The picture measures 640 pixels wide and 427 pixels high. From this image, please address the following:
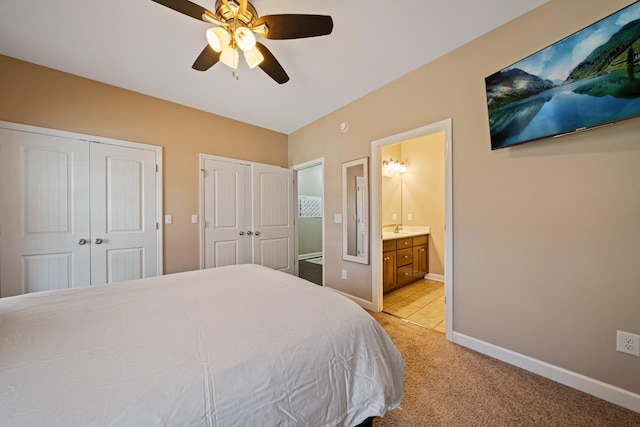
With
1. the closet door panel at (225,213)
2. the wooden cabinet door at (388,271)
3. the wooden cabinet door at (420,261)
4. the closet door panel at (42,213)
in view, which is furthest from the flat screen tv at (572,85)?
the closet door panel at (42,213)

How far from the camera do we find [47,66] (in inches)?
88.0

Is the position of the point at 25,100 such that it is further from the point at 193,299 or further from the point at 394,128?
the point at 394,128

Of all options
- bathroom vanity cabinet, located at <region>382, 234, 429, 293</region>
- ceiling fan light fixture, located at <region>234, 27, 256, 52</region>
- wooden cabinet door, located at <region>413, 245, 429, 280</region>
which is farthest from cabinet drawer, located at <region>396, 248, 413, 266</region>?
ceiling fan light fixture, located at <region>234, 27, 256, 52</region>

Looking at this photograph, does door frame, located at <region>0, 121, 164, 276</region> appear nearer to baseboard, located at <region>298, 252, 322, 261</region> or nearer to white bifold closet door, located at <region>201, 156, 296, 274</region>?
white bifold closet door, located at <region>201, 156, 296, 274</region>

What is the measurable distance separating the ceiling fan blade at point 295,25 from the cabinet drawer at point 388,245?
243 centimetres

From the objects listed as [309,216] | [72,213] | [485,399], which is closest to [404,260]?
[485,399]

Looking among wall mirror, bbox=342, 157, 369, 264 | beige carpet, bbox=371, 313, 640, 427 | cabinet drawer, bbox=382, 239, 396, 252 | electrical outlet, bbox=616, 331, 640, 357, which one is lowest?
beige carpet, bbox=371, 313, 640, 427

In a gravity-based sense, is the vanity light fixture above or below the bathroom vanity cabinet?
above

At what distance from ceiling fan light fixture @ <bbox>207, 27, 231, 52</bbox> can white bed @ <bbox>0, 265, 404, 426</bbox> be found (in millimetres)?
1654

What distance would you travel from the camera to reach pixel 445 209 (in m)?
2.15

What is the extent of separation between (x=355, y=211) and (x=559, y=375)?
87.2 inches

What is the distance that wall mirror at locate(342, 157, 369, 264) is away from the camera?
9.27 feet

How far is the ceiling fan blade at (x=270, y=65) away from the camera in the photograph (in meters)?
1.69

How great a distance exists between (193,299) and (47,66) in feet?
9.62
